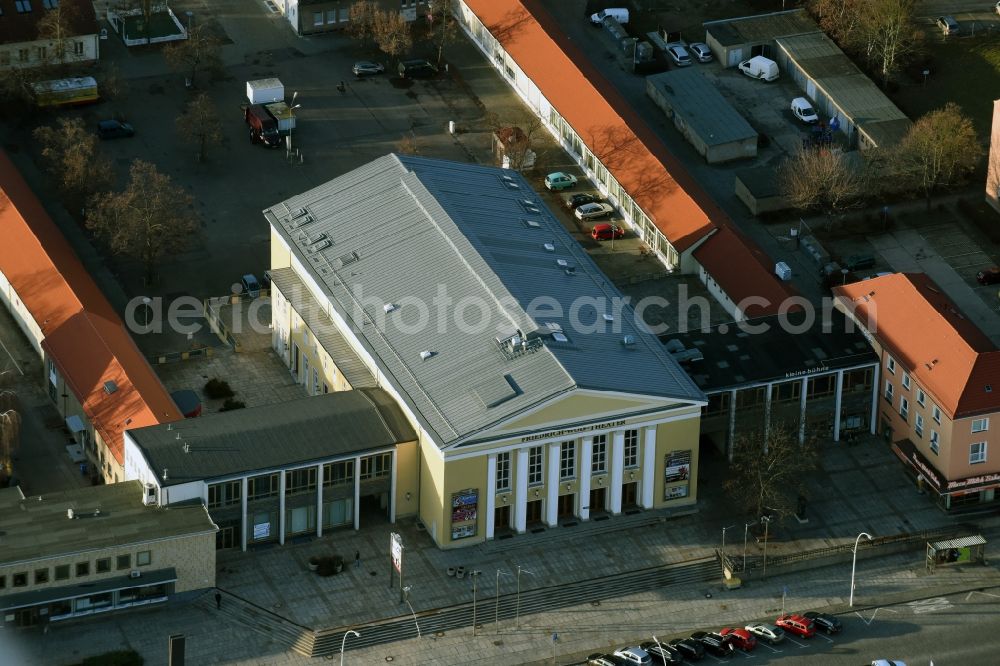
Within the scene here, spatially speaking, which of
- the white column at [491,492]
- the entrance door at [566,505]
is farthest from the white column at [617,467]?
the white column at [491,492]

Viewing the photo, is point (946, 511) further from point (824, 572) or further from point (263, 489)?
point (263, 489)

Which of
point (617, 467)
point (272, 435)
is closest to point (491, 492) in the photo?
point (617, 467)

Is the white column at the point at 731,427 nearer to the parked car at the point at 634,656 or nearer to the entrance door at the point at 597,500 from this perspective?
the entrance door at the point at 597,500

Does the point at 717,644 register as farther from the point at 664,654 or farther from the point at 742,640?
the point at 664,654

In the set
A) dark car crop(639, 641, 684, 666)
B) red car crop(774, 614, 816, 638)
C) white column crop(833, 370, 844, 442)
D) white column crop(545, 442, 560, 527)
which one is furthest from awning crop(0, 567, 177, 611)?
white column crop(833, 370, 844, 442)

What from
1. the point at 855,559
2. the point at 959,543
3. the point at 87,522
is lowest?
the point at 959,543

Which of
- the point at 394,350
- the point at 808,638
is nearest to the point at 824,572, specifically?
the point at 808,638

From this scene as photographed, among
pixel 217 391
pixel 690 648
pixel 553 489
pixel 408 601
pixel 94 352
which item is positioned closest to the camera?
pixel 690 648
